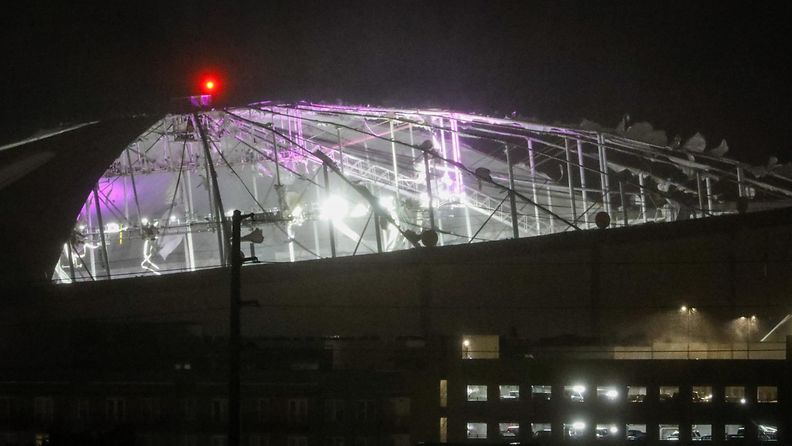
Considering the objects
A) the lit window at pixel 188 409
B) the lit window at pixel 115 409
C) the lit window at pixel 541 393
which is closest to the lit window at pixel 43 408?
the lit window at pixel 115 409

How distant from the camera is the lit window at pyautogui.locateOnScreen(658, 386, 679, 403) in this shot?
60.0 ft

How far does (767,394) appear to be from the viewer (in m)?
18.5

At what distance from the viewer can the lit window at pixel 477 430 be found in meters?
18.1

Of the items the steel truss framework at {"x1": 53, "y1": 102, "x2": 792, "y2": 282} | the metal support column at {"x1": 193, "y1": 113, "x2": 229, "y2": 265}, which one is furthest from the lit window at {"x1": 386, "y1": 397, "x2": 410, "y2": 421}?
the steel truss framework at {"x1": 53, "y1": 102, "x2": 792, "y2": 282}

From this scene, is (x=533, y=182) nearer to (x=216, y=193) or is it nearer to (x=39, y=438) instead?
(x=216, y=193)

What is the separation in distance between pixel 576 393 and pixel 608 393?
54 cm

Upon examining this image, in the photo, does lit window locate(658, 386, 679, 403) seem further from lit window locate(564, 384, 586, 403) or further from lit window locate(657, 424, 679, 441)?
lit window locate(564, 384, 586, 403)

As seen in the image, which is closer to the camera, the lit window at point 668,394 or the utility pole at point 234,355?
the utility pole at point 234,355

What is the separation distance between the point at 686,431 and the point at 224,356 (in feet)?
26.1

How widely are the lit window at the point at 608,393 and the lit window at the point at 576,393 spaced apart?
27 cm

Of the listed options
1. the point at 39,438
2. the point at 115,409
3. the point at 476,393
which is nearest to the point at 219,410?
the point at 115,409

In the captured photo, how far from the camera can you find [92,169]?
24734 millimetres

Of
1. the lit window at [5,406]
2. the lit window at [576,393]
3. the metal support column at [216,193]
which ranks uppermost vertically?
the metal support column at [216,193]

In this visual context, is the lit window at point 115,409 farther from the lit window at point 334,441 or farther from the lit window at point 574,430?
the lit window at point 574,430
